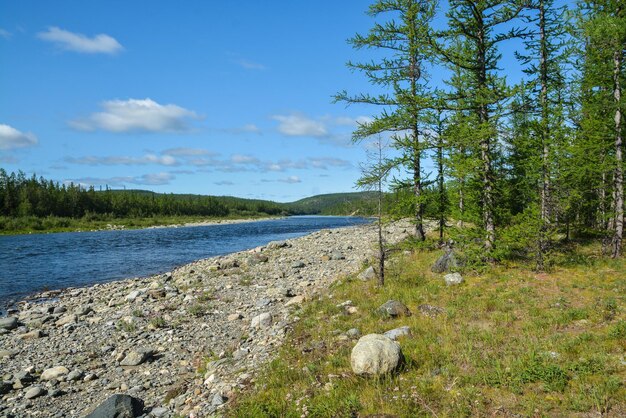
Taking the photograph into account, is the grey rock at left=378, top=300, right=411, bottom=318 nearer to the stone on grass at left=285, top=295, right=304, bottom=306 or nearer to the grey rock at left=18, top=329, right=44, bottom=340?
the stone on grass at left=285, top=295, right=304, bottom=306

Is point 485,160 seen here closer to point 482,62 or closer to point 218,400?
point 482,62

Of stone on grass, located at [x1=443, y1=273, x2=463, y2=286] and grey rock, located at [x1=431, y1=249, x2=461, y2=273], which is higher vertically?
grey rock, located at [x1=431, y1=249, x2=461, y2=273]

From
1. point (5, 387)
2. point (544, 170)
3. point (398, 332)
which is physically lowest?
point (5, 387)

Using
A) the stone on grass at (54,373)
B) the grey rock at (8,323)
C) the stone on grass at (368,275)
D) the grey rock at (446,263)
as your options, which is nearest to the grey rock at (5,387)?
the stone on grass at (54,373)

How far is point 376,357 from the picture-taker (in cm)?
700

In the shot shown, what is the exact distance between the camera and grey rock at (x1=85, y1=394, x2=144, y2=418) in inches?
277

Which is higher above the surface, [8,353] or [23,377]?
[23,377]

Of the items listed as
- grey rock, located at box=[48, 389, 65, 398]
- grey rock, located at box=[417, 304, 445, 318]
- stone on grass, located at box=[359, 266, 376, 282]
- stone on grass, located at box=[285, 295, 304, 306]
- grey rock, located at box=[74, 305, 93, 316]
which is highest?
stone on grass, located at box=[359, 266, 376, 282]

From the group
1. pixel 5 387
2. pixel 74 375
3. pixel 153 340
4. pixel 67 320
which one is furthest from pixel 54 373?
pixel 67 320

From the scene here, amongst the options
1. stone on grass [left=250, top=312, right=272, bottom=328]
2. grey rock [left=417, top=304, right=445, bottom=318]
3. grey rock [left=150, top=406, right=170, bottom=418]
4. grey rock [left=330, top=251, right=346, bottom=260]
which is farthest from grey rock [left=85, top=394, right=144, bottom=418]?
grey rock [left=330, top=251, right=346, bottom=260]

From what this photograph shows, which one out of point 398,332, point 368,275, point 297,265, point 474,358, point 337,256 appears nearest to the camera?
point 474,358

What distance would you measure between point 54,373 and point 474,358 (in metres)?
10.6

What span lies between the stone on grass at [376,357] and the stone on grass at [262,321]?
17.2 feet

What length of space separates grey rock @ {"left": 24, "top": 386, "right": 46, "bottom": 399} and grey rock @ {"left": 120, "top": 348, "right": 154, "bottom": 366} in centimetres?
182
